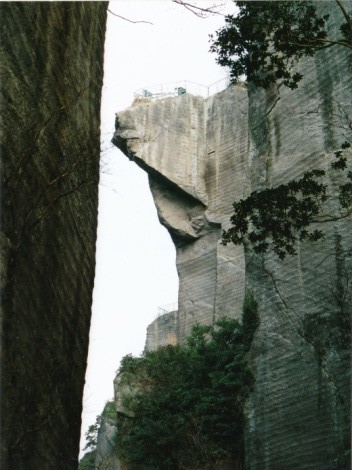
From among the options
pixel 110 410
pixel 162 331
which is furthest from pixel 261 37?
pixel 162 331

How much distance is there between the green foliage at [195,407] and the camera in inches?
701

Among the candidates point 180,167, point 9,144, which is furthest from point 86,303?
point 180,167

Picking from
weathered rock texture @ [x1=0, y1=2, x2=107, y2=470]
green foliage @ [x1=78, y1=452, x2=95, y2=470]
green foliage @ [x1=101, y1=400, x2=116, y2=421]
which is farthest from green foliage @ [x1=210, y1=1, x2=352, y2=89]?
green foliage @ [x1=78, y1=452, x2=95, y2=470]

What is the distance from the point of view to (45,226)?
23.6 ft

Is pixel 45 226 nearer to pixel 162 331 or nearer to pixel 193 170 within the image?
pixel 193 170

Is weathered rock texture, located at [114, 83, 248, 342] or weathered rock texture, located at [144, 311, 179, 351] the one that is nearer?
weathered rock texture, located at [114, 83, 248, 342]

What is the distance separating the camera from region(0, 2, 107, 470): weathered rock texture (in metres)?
5.99

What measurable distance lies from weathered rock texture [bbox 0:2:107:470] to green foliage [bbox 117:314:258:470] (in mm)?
8556

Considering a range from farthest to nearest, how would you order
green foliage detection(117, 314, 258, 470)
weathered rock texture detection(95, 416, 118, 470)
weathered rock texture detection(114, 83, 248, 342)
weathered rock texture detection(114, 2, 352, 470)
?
1. weathered rock texture detection(114, 83, 248, 342)
2. weathered rock texture detection(95, 416, 118, 470)
3. green foliage detection(117, 314, 258, 470)
4. weathered rock texture detection(114, 2, 352, 470)

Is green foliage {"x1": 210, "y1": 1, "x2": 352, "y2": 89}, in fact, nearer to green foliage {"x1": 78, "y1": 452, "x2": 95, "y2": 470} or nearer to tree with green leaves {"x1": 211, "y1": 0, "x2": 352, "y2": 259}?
tree with green leaves {"x1": 211, "y1": 0, "x2": 352, "y2": 259}

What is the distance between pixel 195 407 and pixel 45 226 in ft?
39.3

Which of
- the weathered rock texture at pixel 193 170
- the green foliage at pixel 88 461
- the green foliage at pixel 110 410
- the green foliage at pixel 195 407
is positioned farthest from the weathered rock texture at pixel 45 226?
the green foliage at pixel 88 461

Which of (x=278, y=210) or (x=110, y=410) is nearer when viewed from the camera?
(x=278, y=210)

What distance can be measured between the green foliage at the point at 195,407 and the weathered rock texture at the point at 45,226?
28.1 ft
